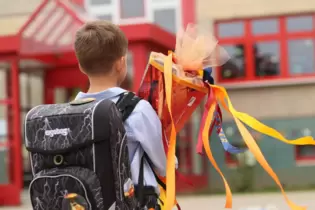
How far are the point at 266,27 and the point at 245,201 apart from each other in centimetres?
493

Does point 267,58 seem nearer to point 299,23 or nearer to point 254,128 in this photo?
point 299,23

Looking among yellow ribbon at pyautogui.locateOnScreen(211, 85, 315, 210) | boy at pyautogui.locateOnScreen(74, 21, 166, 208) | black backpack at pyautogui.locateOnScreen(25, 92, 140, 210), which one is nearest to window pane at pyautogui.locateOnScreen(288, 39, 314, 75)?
yellow ribbon at pyautogui.locateOnScreen(211, 85, 315, 210)

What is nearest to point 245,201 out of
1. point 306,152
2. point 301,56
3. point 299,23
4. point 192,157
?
point 192,157

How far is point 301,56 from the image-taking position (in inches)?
554

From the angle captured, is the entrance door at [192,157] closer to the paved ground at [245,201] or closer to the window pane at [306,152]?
the paved ground at [245,201]

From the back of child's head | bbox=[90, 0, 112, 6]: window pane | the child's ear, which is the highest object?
bbox=[90, 0, 112, 6]: window pane

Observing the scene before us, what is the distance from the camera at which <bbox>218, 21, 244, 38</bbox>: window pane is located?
46.6 feet

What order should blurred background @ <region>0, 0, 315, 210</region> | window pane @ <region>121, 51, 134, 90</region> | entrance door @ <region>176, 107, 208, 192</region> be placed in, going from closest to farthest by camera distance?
window pane @ <region>121, 51, 134, 90</region> → blurred background @ <region>0, 0, 315, 210</region> → entrance door @ <region>176, 107, 208, 192</region>

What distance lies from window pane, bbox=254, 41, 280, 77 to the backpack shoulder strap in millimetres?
11659

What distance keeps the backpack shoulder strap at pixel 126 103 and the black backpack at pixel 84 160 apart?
3 centimetres

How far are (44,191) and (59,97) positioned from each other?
11.2 meters

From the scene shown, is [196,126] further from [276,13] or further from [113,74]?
[113,74]

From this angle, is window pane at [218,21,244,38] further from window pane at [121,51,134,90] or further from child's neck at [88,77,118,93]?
child's neck at [88,77,118,93]

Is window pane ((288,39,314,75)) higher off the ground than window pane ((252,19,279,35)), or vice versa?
window pane ((252,19,279,35))
